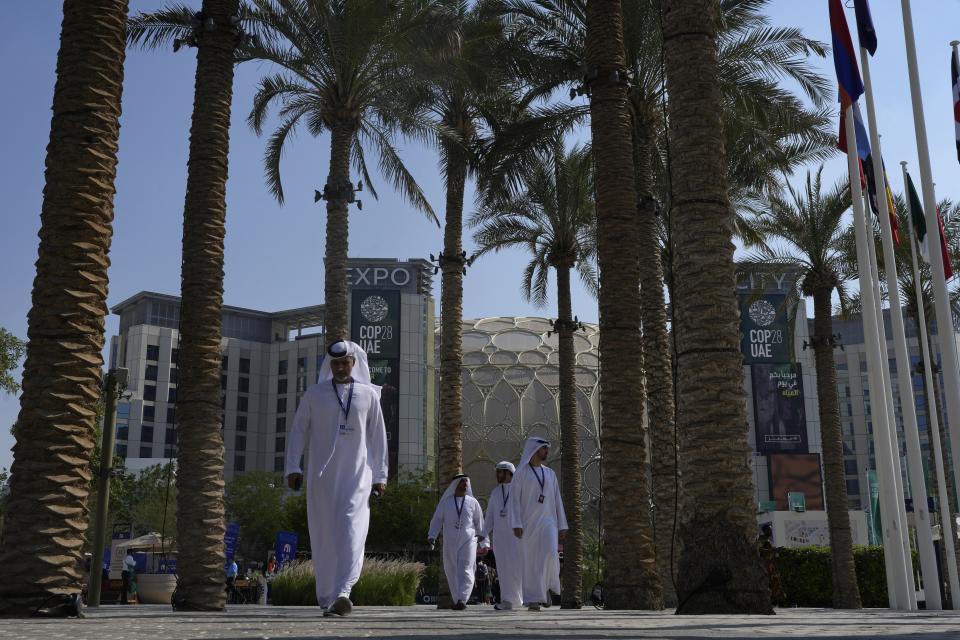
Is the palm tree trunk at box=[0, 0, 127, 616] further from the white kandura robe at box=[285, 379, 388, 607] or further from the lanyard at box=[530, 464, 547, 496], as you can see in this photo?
the lanyard at box=[530, 464, 547, 496]

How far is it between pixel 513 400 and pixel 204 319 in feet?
222

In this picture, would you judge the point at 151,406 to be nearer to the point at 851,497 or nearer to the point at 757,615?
the point at 851,497

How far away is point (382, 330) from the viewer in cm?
8500

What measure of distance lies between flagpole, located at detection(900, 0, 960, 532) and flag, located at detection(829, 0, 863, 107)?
144 cm

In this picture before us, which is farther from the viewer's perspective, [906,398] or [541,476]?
[906,398]

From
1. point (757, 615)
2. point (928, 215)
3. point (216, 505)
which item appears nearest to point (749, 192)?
point (928, 215)

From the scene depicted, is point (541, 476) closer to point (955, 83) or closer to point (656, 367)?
point (656, 367)

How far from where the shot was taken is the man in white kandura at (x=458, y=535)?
1549 centimetres

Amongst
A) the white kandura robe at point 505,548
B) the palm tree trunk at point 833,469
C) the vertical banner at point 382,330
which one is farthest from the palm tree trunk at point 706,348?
the vertical banner at point 382,330

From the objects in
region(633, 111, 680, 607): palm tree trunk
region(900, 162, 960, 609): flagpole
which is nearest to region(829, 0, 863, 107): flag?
region(633, 111, 680, 607): palm tree trunk

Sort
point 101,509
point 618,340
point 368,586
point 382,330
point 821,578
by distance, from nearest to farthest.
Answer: point 618,340 < point 101,509 < point 368,586 < point 821,578 < point 382,330

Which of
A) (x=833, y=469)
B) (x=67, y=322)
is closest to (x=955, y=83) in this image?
(x=833, y=469)

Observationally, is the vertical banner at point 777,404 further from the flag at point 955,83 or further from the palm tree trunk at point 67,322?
the palm tree trunk at point 67,322

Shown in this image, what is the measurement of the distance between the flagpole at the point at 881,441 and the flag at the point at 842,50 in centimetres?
49
